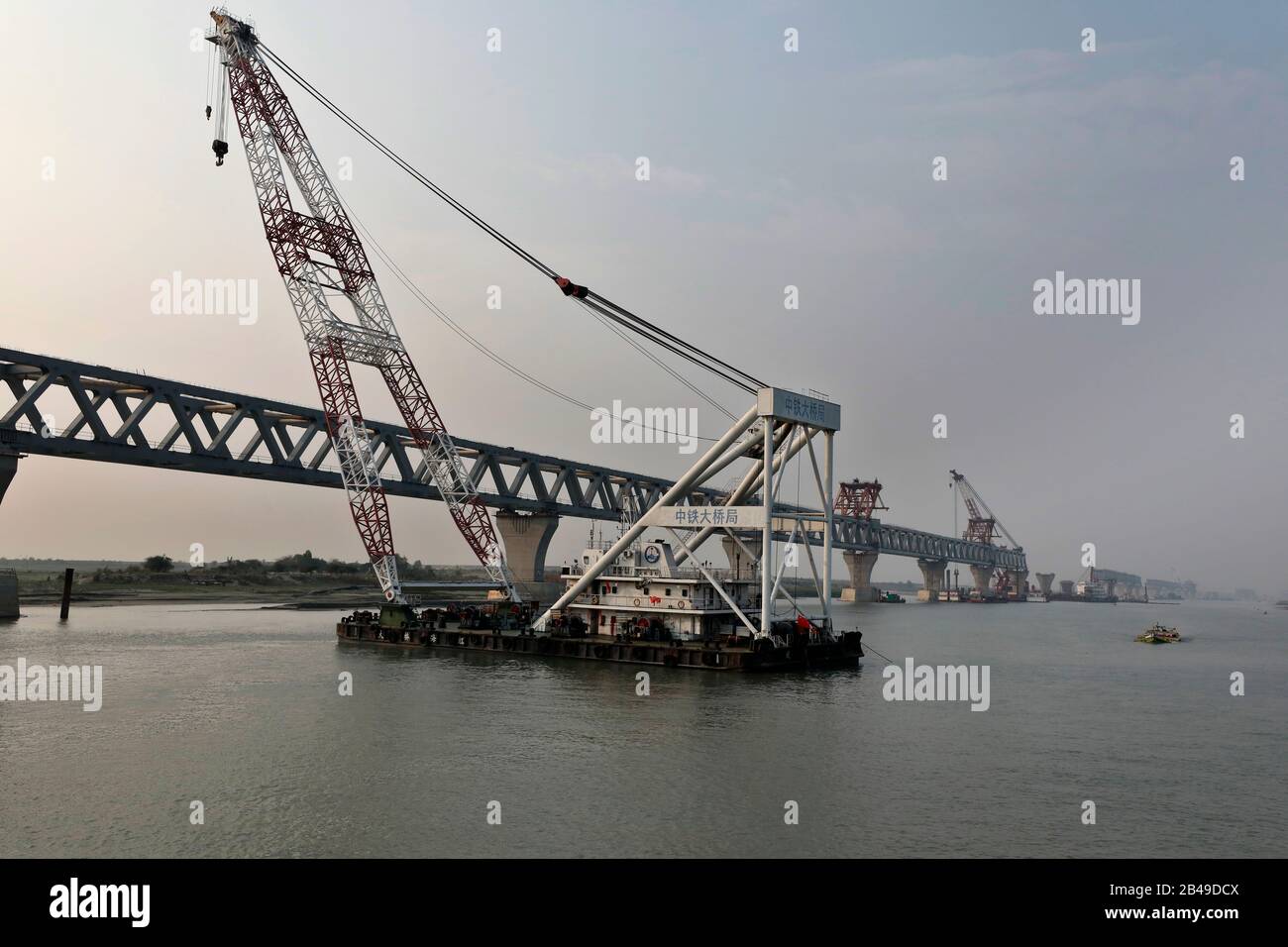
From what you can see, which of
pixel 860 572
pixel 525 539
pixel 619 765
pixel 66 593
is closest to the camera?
pixel 619 765

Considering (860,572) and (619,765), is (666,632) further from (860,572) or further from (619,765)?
(860,572)

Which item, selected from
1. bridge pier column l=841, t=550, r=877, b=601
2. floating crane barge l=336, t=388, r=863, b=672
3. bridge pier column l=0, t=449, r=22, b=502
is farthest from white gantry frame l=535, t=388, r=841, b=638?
bridge pier column l=841, t=550, r=877, b=601

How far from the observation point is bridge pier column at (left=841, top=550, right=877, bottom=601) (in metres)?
194

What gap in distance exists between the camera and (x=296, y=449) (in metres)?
87.1

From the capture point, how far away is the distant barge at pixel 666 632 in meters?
52.3

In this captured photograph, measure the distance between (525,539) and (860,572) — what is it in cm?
9438

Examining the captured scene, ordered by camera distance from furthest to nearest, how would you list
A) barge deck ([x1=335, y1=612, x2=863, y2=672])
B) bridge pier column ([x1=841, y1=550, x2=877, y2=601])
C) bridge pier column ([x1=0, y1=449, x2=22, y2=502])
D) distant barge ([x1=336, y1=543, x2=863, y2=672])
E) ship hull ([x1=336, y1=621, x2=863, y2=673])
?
1. bridge pier column ([x1=841, y1=550, x2=877, y2=601])
2. bridge pier column ([x1=0, y1=449, x2=22, y2=502])
3. distant barge ([x1=336, y1=543, x2=863, y2=672])
4. barge deck ([x1=335, y1=612, x2=863, y2=672])
5. ship hull ([x1=336, y1=621, x2=863, y2=673])

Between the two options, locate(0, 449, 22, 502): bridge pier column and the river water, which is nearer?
the river water

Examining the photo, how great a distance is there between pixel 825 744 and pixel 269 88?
65.1 metres

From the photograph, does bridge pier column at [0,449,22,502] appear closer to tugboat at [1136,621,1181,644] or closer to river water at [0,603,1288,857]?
river water at [0,603,1288,857]

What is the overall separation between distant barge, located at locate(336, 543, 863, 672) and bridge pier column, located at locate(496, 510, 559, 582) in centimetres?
5497

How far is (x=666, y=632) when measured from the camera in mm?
55094

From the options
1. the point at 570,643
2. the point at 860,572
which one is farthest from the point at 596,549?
the point at 860,572

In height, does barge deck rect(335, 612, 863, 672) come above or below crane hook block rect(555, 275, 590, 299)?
below
